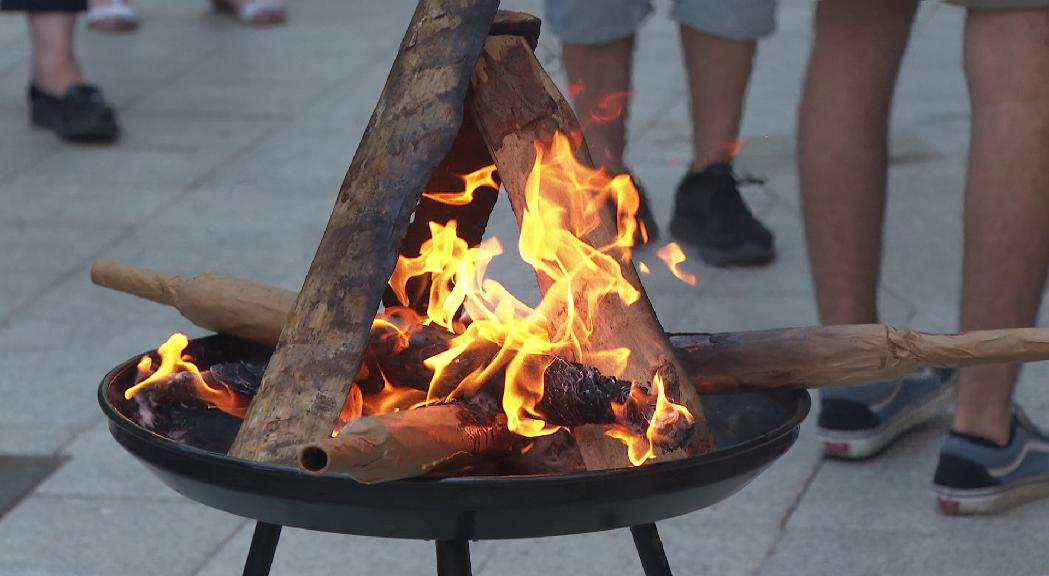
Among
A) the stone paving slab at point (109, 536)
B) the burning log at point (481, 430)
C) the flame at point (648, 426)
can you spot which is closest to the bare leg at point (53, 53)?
the stone paving slab at point (109, 536)

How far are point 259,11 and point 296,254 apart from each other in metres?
2.81

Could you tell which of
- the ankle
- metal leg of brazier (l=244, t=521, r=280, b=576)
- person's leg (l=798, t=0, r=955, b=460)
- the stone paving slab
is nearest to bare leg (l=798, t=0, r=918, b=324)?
person's leg (l=798, t=0, r=955, b=460)

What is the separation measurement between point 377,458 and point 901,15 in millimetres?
1811

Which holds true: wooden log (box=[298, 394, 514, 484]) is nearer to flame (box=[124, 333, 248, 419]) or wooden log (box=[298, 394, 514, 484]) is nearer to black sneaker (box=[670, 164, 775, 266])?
flame (box=[124, 333, 248, 419])

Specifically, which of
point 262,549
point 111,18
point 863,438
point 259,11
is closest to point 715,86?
point 863,438

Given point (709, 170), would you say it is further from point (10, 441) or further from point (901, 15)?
point (10, 441)

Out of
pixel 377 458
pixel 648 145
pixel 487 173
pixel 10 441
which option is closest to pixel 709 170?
pixel 648 145

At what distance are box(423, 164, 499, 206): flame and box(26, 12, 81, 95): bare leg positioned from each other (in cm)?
367

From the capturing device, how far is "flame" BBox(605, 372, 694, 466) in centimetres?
172

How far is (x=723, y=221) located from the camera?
13.6ft

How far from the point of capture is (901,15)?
2.98m

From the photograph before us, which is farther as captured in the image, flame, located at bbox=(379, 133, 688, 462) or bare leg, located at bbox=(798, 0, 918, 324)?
bare leg, located at bbox=(798, 0, 918, 324)

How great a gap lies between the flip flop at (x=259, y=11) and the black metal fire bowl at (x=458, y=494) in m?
5.30

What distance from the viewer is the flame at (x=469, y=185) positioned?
2062 millimetres
